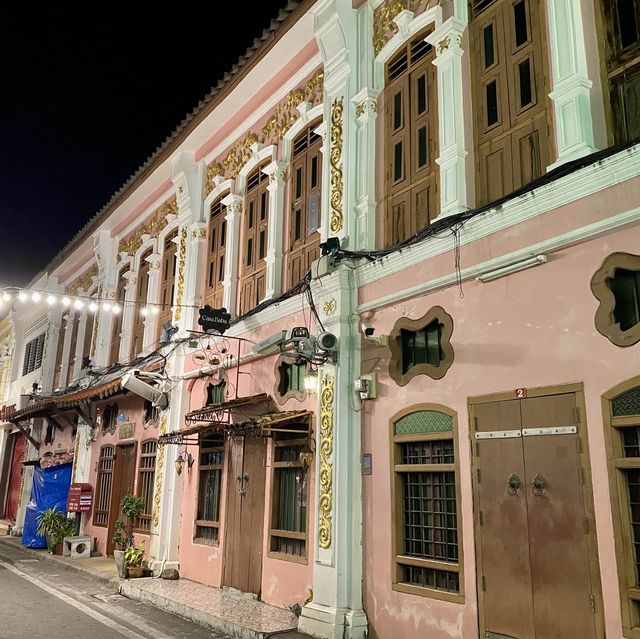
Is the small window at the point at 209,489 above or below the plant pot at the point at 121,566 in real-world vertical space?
above

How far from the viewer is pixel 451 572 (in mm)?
7078

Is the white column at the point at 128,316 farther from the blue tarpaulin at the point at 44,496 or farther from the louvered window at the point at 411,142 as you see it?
the louvered window at the point at 411,142

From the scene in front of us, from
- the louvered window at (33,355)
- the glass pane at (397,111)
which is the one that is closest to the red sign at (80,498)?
the louvered window at (33,355)

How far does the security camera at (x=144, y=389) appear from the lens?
13.2m

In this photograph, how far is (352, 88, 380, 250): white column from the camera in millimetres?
9195

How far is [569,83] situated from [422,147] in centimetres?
241

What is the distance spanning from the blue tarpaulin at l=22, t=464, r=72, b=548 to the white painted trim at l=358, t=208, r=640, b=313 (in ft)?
40.7

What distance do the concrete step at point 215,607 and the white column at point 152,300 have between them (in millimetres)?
5910

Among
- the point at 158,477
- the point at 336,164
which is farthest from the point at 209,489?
the point at 336,164

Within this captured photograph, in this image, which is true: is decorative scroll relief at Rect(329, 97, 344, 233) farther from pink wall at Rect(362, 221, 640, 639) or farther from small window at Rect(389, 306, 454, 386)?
small window at Rect(389, 306, 454, 386)

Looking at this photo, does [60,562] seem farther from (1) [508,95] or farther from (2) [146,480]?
(1) [508,95]

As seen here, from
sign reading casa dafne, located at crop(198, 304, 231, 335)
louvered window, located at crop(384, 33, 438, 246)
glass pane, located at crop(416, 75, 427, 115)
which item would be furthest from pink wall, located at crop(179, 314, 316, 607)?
glass pane, located at crop(416, 75, 427, 115)

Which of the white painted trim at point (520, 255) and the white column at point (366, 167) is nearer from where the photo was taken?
the white painted trim at point (520, 255)

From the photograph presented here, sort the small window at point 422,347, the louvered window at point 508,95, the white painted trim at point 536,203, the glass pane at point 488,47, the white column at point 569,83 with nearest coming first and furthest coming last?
the white painted trim at point 536,203, the white column at point 569,83, the louvered window at point 508,95, the small window at point 422,347, the glass pane at point 488,47
